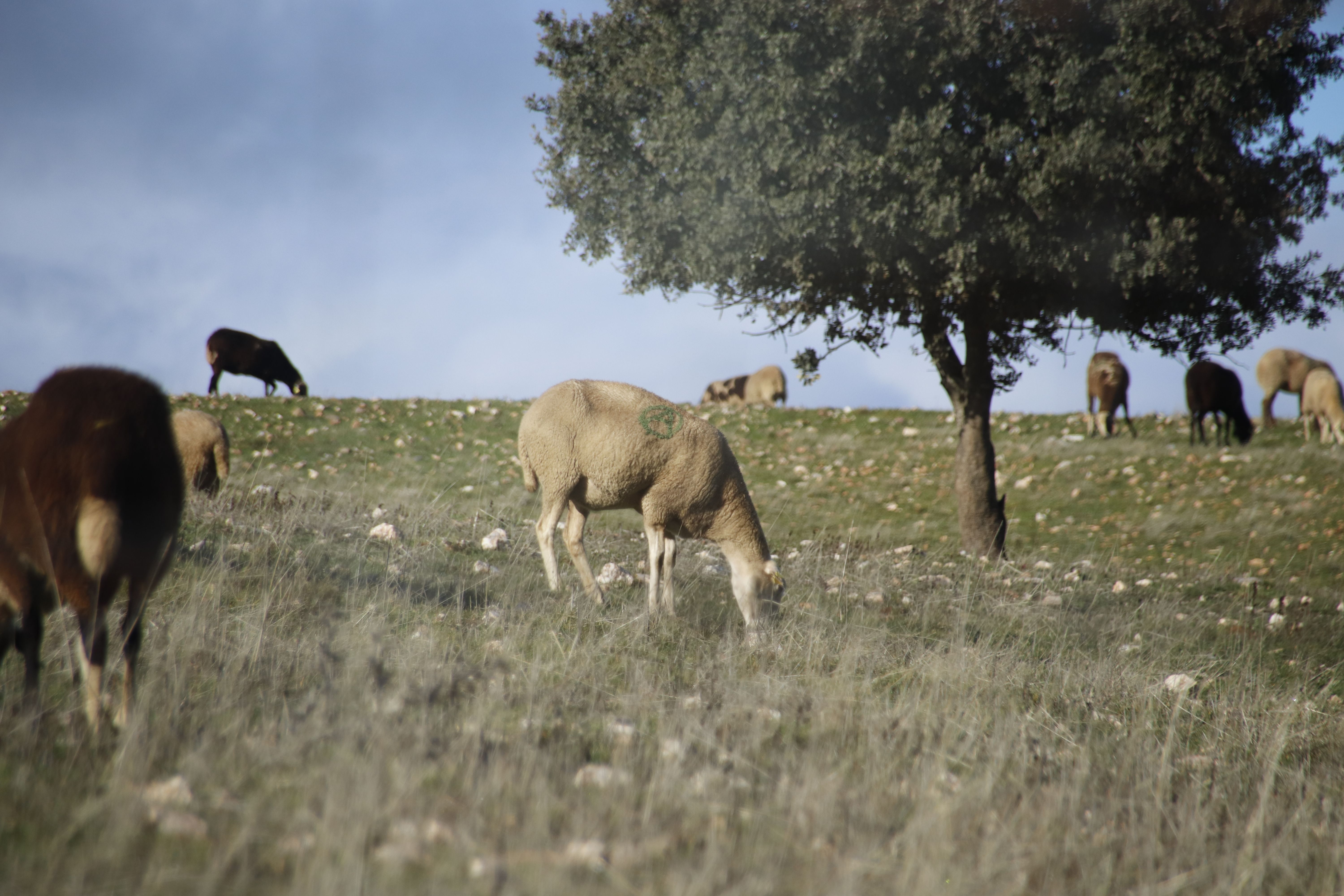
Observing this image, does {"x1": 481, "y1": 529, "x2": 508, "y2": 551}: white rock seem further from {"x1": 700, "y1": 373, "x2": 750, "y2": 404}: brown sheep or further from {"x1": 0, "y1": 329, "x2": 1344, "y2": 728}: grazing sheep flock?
{"x1": 700, "y1": 373, "x2": 750, "y2": 404}: brown sheep

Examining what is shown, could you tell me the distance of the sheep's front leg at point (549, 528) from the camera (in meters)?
8.13

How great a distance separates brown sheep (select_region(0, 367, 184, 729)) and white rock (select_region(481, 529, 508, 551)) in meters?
5.73

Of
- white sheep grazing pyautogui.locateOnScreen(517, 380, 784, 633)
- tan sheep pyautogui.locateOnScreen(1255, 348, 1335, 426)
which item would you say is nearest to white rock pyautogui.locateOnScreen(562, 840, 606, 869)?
white sheep grazing pyautogui.locateOnScreen(517, 380, 784, 633)

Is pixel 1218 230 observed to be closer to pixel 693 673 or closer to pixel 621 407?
pixel 621 407

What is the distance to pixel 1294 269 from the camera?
1161 centimetres

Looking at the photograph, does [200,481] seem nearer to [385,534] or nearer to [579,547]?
[385,534]

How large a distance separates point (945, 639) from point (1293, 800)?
Result: 2.41 m

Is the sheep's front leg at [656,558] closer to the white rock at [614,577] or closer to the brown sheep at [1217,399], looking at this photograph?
the white rock at [614,577]

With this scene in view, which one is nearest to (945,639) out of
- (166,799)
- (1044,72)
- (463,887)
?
(463,887)

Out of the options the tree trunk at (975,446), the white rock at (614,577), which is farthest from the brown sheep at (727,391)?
the white rock at (614,577)

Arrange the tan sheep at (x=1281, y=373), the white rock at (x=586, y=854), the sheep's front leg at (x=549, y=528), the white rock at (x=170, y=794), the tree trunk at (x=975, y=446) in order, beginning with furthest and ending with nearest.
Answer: the tan sheep at (x=1281, y=373) → the tree trunk at (x=975, y=446) → the sheep's front leg at (x=549, y=528) → the white rock at (x=170, y=794) → the white rock at (x=586, y=854)

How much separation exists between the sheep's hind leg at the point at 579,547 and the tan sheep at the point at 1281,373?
22.6 m

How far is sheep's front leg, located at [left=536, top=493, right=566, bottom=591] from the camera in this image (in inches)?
320

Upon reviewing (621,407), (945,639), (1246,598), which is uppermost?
(621,407)
